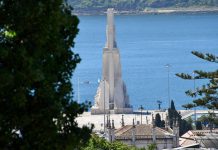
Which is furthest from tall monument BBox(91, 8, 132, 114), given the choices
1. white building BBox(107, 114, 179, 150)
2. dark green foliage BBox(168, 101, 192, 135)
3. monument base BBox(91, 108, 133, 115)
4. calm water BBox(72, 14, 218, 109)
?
white building BBox(107, 114, 179, 150)

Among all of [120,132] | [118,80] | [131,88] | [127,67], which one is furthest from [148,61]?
[120,132]

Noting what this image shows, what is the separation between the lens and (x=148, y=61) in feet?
484

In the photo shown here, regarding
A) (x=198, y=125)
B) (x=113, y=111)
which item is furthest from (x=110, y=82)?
(x=198, y=125)

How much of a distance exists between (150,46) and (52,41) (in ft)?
566

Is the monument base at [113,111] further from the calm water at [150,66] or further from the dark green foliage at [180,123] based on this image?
the dark green foliage at [180,123]

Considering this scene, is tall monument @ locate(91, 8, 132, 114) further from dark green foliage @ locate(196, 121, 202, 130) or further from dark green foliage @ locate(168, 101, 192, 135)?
dark green foliage @ locate(196, 121, 202, 130)

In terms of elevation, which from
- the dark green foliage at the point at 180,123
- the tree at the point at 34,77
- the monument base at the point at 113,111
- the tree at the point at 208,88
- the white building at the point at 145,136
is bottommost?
the monument base at the point at 113,111

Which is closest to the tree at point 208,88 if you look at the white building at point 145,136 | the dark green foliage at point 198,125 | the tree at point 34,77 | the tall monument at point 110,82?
the tree at point 34,77

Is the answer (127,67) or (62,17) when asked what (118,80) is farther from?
(62,17)

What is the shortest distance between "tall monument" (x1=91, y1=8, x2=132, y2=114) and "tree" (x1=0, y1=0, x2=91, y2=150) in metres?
69.2

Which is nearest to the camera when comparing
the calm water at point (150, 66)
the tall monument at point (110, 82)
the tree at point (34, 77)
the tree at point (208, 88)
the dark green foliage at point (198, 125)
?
the tree at point (34, 77)

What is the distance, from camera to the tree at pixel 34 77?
11586 mm

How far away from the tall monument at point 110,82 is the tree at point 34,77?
69244 mm

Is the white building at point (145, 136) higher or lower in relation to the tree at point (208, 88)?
lower
